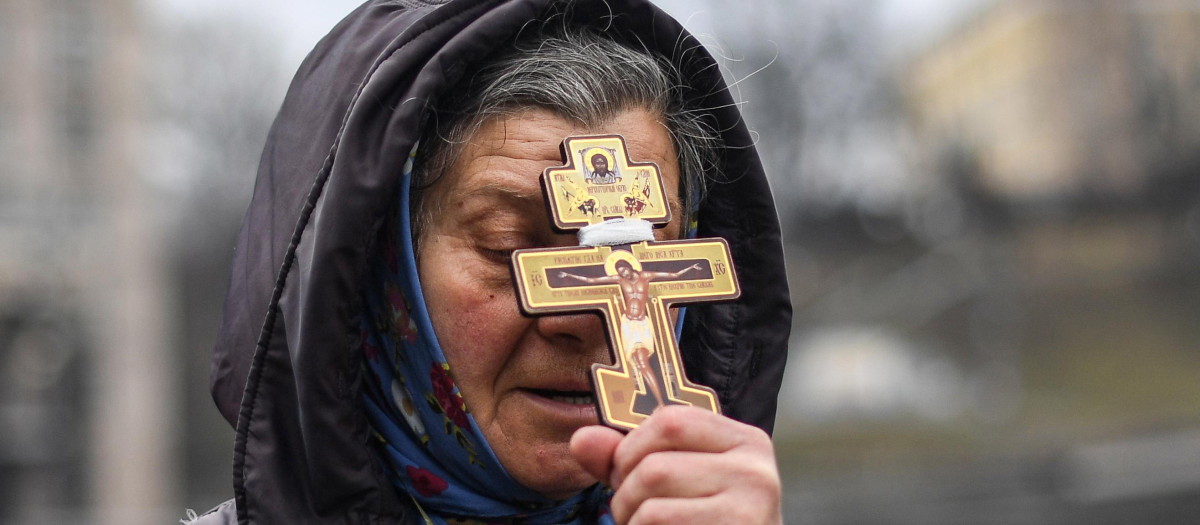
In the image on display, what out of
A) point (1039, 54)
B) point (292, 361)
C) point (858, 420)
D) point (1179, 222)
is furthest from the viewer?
point (1039, 54)

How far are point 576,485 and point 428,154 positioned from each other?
1.78ft

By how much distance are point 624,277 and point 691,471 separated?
0.35 metres

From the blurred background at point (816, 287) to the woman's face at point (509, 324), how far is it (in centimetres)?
1275

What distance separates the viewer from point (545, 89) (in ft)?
6.00

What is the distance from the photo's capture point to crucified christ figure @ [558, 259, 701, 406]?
144cm

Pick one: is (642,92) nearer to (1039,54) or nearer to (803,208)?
(803,208)

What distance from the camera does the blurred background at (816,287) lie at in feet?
56.6

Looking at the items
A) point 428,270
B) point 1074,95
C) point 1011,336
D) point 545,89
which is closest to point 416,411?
point 428,270

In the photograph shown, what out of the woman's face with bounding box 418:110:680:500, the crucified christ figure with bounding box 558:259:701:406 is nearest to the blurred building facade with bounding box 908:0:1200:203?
the woman's face with bounding box 418:110:680:500

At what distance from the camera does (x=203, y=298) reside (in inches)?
833

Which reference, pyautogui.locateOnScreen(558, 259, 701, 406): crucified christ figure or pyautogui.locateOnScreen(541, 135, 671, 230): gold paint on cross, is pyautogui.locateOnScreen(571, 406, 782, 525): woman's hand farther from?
pyautogui.locateOnScreen(541, 135, 671, 230): gold paint on cross

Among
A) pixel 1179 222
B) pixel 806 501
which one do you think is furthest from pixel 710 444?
pixel 1179 222

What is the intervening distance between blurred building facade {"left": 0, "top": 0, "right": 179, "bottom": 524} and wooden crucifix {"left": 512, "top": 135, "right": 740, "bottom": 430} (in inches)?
656

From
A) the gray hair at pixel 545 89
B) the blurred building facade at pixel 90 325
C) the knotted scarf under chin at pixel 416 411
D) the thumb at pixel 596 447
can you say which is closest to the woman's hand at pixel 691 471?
the thumb at pixel 596 447
